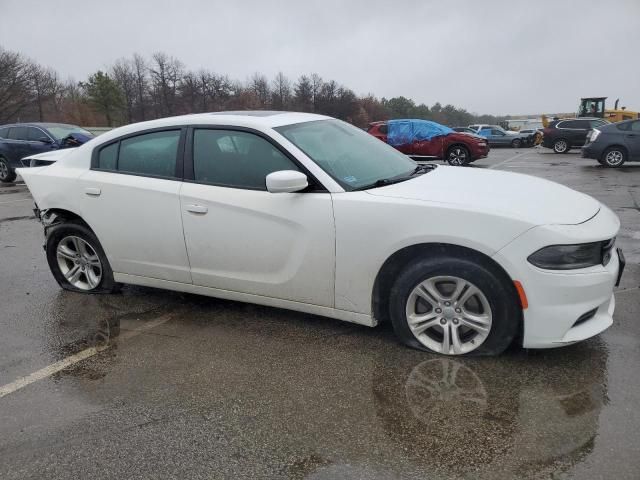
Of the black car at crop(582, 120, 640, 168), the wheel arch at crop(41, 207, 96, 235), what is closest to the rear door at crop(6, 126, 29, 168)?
the wheel arch at crop(41, 207, 96, 235)

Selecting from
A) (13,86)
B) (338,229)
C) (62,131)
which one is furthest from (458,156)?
(13,86)

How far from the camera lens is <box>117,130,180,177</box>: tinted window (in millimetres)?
3975

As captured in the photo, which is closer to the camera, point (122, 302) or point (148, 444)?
point (148, 444)

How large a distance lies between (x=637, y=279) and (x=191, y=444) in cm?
420

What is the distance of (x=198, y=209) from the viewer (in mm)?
3742

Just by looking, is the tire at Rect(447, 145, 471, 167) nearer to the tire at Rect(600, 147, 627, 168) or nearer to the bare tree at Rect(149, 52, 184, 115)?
the tire at Rect(600, 147, 627, 168)

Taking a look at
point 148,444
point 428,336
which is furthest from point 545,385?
point 148,444

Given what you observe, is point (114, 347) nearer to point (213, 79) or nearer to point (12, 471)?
point (12, 471)

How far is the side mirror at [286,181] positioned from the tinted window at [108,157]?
67.1 inches

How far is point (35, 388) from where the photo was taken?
3115 millimetres

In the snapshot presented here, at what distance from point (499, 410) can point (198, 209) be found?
240 centimetres

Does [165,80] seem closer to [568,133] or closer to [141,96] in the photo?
[141,96]

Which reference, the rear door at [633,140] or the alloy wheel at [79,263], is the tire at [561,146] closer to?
the rear door at [633,140]

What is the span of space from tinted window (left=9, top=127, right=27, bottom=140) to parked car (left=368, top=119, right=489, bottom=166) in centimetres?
1128
